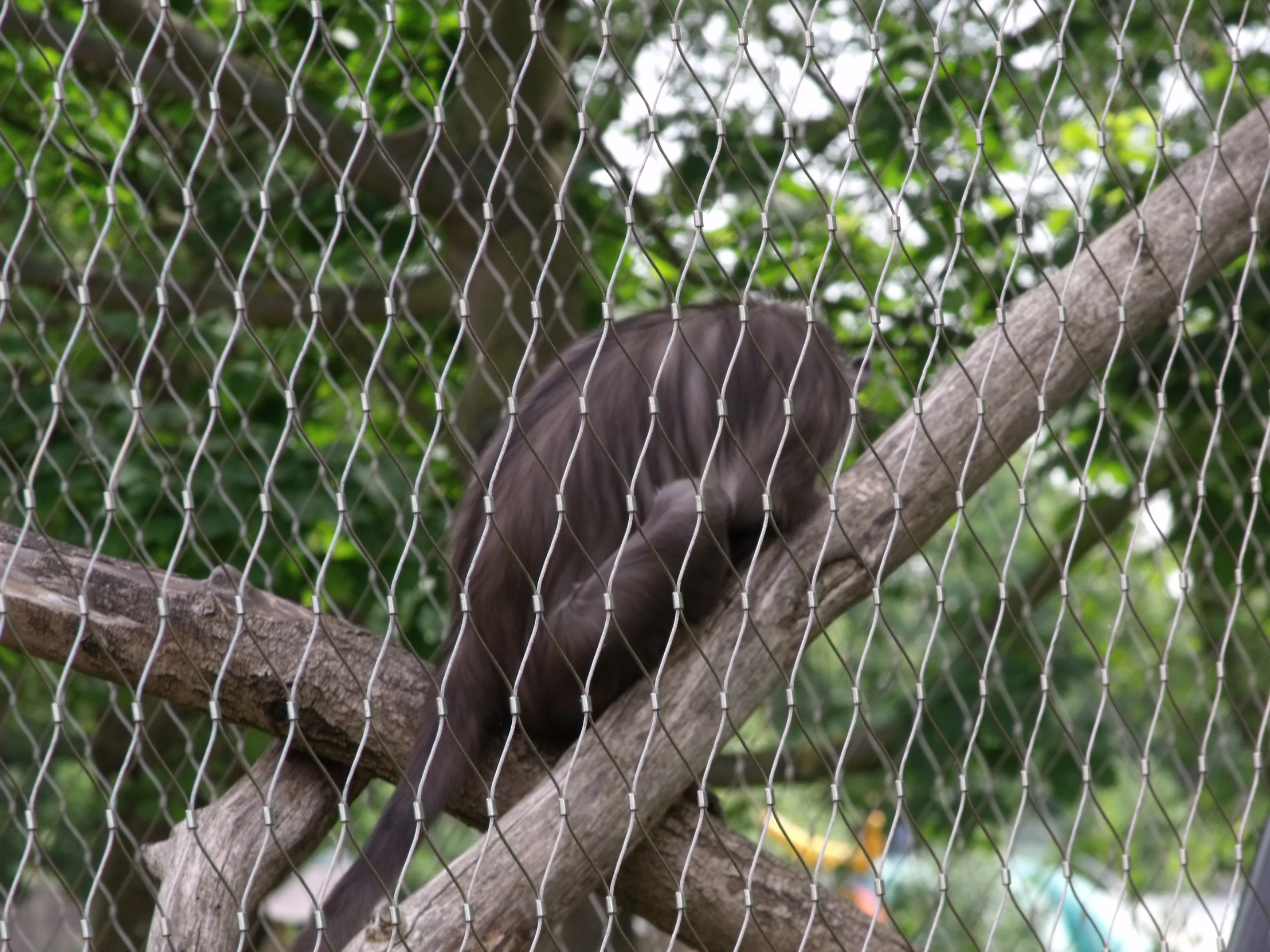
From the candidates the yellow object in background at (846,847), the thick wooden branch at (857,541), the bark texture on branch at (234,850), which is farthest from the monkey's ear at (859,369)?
the bark texture on branch at (234,850)

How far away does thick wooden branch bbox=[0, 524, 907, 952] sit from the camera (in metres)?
2.09

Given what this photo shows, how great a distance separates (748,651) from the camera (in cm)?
223

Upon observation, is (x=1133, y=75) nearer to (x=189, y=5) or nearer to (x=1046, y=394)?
(x=1046, y=394)

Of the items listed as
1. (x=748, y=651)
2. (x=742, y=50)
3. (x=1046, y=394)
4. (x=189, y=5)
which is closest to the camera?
(x=742, y=50)

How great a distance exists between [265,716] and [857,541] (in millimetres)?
1017

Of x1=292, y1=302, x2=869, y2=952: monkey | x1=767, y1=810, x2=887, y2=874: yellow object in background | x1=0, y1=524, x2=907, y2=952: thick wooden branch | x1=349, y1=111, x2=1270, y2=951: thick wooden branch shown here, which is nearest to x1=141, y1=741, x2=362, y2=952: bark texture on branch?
x1=0, y1=524, x2=907, y2=952: thick wooden branch

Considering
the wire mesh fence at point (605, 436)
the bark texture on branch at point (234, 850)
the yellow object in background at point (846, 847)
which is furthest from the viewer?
the yellow object in background at point (846, 847)

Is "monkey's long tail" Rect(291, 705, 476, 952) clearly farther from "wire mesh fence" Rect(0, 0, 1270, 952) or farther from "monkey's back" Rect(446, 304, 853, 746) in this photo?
"monkey's back" Rect(446, 304, 853, 746)

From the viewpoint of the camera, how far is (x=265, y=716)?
7.37ft

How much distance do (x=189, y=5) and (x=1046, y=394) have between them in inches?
97.2

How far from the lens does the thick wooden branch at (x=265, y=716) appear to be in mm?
2090

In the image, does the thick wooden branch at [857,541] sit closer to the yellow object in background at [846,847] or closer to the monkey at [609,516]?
the monkey at [609,516]

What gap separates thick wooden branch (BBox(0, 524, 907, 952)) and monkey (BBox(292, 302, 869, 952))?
0.32 feet

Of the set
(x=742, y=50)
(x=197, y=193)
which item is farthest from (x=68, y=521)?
(x=742, y=50)
